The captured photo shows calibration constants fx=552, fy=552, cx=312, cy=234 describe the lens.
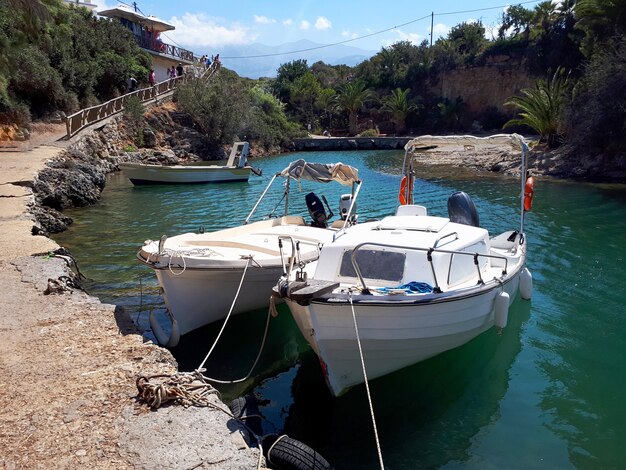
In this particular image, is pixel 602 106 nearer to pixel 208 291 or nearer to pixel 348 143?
pixel 208 291

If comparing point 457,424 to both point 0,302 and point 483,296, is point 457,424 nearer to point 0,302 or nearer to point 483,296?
point 483,296

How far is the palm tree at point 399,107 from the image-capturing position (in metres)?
60.5

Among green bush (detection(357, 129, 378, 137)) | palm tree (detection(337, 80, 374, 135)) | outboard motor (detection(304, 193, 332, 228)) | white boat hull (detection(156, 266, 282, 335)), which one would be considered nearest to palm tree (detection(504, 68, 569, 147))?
outboard motor (detection(304, 193, 332, 228))

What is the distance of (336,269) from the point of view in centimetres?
820

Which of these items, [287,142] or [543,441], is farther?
[287,142]

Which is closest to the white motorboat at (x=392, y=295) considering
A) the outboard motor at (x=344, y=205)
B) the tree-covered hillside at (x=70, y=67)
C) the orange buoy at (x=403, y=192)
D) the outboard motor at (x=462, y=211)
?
the outboard motor at (x=462, y=211)

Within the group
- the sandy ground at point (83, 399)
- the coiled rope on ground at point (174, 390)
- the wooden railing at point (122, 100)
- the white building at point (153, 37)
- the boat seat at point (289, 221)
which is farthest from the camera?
the white building at point (153, 37)

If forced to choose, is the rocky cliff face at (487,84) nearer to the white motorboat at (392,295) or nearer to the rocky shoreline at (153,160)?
the rocky shoreline at (153,160)

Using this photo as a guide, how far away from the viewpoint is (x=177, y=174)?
28.8m

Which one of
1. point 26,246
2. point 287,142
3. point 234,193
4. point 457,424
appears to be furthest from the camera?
point 287,142

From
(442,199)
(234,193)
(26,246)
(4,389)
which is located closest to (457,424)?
(4,389)

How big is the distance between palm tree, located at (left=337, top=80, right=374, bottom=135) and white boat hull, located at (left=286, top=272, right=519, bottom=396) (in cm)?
5675

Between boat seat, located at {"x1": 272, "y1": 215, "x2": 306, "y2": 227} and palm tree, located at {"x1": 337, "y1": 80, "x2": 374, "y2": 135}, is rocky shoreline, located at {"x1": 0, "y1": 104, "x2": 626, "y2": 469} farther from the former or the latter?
palm tree, located at {"x1": 337, "y1": 80, "x2": 374, "y2": 135}

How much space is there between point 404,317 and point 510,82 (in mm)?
54876
